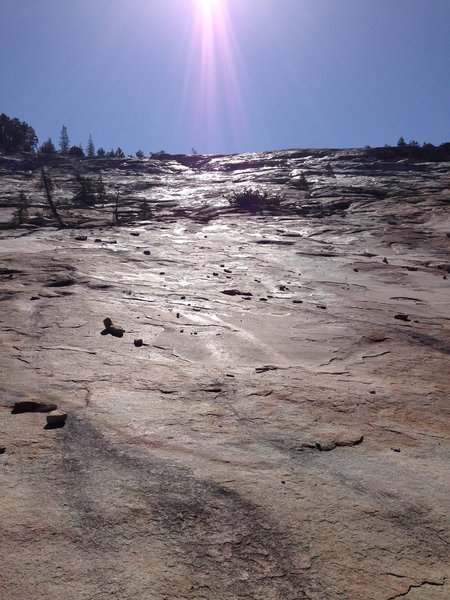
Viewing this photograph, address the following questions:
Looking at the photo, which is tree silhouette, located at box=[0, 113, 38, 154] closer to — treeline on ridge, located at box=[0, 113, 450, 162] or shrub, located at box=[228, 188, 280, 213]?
treeline on ridge, located at box=[0, 113, 450, 162]

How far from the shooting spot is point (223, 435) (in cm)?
335

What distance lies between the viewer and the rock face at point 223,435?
2.15 m

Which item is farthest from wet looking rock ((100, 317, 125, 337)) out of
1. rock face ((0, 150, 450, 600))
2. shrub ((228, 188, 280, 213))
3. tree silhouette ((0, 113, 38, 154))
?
tree silhouette ((0, 113, 38, 154))

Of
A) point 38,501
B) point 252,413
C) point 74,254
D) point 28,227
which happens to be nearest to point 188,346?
point 252,413

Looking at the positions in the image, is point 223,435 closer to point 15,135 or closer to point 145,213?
point 145,213

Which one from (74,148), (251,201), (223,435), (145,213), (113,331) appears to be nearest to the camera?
(223,435)

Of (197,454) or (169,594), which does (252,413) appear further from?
(169,594)

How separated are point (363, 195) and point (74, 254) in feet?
47.9

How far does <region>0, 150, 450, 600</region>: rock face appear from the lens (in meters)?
2.15

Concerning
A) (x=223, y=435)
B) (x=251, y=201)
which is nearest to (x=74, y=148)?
(x=251, y=201)

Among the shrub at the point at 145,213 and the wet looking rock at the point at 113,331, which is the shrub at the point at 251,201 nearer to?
the shrub at the point at 145,213

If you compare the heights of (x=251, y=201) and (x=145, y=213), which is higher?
(x=251, y=201)

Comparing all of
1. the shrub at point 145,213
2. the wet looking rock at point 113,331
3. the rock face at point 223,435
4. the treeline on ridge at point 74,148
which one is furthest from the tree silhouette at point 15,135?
the wet looking rock at point 113,331

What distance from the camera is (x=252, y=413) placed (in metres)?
3.71
